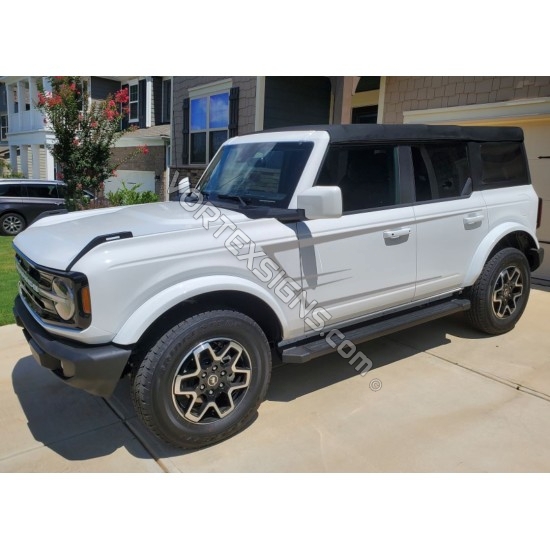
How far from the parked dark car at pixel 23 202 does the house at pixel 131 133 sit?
1580 millimetres

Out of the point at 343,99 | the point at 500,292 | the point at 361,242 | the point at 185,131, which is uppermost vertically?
the point at 343,99

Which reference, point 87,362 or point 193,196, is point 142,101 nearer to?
point 193,196

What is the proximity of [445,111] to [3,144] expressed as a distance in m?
32.7

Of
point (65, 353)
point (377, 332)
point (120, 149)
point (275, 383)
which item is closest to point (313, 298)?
point (377, 332)

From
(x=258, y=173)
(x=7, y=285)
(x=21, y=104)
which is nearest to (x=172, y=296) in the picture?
(x=258, y=173)

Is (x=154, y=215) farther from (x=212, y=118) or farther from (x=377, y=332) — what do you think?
(x=212, y=118)

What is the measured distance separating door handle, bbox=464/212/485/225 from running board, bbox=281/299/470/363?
0.74m

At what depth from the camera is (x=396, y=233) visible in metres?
3.71

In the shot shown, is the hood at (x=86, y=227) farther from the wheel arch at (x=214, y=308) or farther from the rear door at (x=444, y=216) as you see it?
the rear door at (x=444, y=216)

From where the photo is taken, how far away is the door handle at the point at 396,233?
145 inches

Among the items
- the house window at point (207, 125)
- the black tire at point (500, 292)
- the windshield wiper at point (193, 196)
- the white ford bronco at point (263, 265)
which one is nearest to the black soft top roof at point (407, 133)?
the white ford bronco at point (263, 265)

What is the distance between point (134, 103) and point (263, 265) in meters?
19.4

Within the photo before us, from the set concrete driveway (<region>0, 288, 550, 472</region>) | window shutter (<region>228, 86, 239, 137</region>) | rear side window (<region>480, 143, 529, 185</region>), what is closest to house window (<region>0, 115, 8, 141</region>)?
window shutter (<region>228, 86, 239, 137</region>)

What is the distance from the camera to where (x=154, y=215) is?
342 cm
